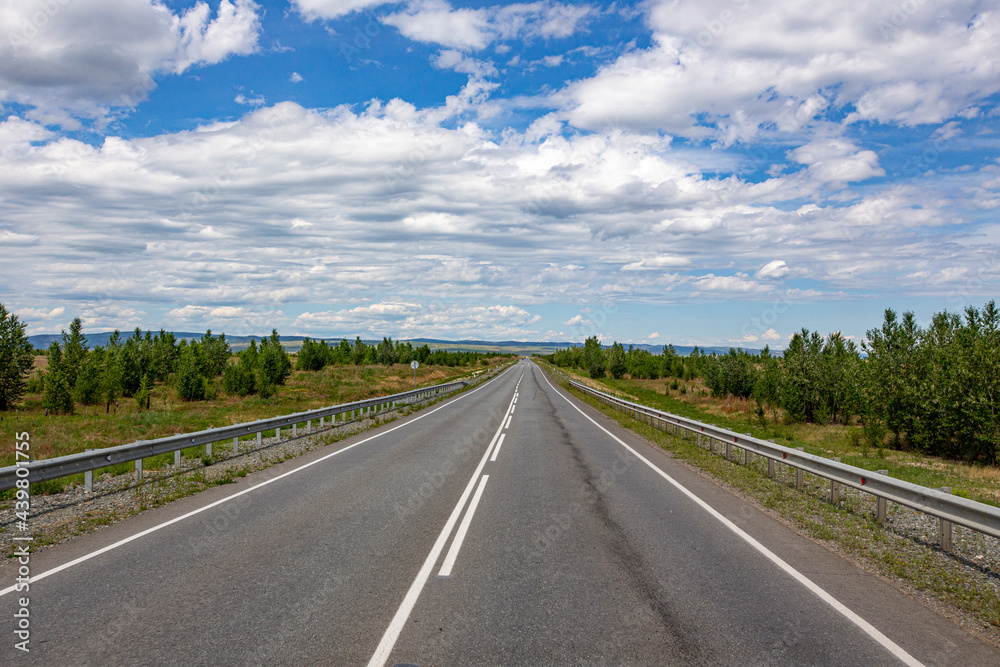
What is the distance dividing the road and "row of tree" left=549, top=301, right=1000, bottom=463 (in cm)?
1513

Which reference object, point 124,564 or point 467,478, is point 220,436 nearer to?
point 467,478

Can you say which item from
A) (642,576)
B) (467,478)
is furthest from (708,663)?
(467,478)

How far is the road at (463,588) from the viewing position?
4133 mm

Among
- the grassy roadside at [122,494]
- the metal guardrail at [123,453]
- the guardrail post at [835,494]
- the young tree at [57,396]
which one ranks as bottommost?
the young tree at [57,396]

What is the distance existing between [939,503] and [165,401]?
60363 millimetres

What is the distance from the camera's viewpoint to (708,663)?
394 centimetres

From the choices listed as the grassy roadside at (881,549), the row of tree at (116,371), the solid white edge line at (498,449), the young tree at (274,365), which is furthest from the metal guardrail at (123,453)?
the young tree at (274,365)

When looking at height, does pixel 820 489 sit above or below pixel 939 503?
below

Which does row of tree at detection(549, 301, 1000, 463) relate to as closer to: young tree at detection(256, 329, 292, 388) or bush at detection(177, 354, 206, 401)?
bush at detection(177, 354, 206, 401)

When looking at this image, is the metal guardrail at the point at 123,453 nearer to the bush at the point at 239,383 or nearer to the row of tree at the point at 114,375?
the row of tree at the point at 114,375

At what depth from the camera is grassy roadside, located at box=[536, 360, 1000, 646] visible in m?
5.21

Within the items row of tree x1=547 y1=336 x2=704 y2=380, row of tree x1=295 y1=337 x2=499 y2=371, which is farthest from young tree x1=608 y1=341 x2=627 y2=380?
row of tree x1=295 y1=337 x2=499 y2=371

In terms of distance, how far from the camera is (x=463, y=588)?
5344mm

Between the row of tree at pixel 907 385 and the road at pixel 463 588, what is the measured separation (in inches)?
596
